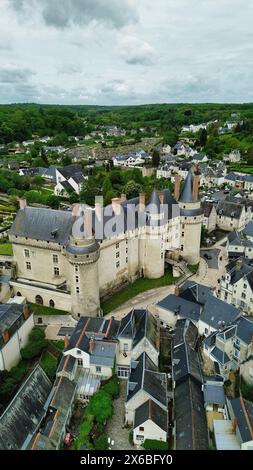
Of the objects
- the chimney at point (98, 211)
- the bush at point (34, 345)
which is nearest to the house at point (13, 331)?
the bush at point (34, 345)

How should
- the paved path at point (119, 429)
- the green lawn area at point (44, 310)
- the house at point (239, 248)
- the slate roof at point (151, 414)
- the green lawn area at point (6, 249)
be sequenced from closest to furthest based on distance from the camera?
the slate roof at point (151, 414)
the paved path at point (119, 429)
the green lawn area at point (44, 310)
the green lawn area at point (6, 249)
the house at point (239, 248)

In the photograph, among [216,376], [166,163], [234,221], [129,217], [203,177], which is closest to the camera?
[216,376]

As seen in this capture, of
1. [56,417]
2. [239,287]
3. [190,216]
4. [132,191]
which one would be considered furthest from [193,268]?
[132,191]

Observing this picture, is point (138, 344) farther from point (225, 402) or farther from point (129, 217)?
point (129, 217)

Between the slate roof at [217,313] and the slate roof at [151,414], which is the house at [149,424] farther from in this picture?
the slate roof at [217,313]

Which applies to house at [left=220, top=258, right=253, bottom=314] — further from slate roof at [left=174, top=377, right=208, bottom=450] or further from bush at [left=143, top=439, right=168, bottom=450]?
bush at [left=143, top=439, right=168, bottom=450]

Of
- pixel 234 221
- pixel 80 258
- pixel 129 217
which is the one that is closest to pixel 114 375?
pixel 80 258

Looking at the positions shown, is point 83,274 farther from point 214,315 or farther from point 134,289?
point 214,315
